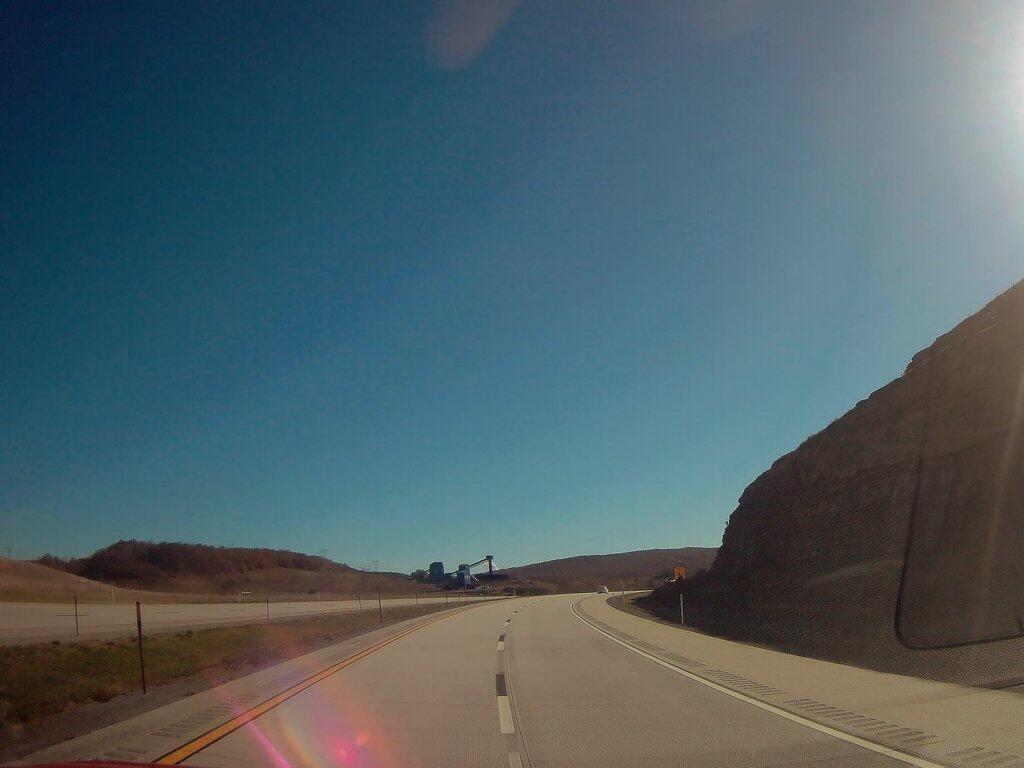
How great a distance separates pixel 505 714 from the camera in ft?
33.0

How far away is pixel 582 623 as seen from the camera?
1216 inches

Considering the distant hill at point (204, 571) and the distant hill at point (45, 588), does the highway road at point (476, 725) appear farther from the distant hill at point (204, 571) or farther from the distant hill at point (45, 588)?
the distant hill at point (204, 571)

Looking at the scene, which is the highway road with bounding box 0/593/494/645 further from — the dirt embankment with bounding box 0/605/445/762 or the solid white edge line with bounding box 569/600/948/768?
the solid white edge line with bounding box 569/600/948/768

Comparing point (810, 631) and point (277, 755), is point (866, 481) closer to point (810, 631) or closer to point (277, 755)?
point (810, 631)

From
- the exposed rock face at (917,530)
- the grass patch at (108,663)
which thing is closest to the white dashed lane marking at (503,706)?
the grass patch at (108,663)

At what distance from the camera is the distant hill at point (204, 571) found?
10394 centimetres

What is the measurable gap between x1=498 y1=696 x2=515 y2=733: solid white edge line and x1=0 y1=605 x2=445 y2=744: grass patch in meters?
6.38

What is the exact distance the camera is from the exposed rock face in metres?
15.0

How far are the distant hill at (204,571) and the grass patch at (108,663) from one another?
3091 inches

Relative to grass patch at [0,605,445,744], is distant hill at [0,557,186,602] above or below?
below

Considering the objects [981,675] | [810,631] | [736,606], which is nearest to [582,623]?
[736,606]

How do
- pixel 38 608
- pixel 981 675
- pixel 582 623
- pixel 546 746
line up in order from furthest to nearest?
pixel 38 608
pixel 582 623
pixel 981 675
pixel 546 746

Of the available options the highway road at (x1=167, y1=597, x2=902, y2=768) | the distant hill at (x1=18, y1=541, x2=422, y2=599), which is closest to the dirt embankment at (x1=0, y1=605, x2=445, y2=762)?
the highway road at (x1=167, y1=597, x2=902, y2=768)

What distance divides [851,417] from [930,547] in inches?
457
